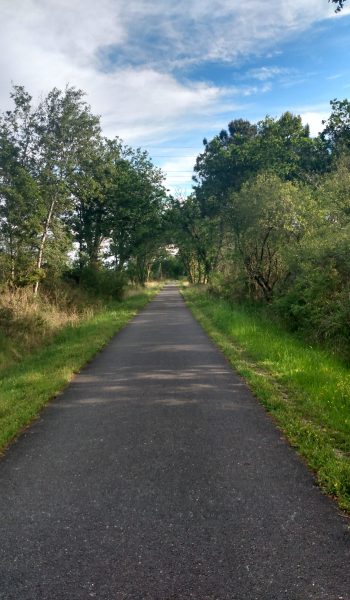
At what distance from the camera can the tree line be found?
11.5 m

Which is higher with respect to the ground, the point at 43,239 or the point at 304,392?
the point at 43,239

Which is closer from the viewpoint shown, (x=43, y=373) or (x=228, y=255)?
(x=43, y=373)

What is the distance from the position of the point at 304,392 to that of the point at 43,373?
5212 mm

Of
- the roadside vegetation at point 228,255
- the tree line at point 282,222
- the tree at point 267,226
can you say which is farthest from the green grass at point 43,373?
the tree at point 267,226

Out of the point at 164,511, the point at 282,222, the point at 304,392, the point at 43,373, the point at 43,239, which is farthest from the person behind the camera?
the point at 43,239

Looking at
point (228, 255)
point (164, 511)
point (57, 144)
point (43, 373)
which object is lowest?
point (164, 511)

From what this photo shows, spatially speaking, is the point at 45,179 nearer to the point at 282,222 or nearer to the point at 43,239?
the point at 43,239

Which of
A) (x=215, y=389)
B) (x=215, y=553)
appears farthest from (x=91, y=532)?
(x=215, y=389)

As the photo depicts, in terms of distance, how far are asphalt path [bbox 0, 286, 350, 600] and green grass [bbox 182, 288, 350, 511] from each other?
22 cm

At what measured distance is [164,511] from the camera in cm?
354

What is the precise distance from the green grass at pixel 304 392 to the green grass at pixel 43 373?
350 cm

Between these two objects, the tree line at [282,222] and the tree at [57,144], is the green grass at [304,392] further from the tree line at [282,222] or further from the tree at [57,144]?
the tree at [57,144]

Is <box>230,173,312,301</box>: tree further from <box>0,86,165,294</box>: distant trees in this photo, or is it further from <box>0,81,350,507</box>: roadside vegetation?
<box>0,86,165,294</box>: distant trees

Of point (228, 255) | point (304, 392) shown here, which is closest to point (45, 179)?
point (228, 255)
